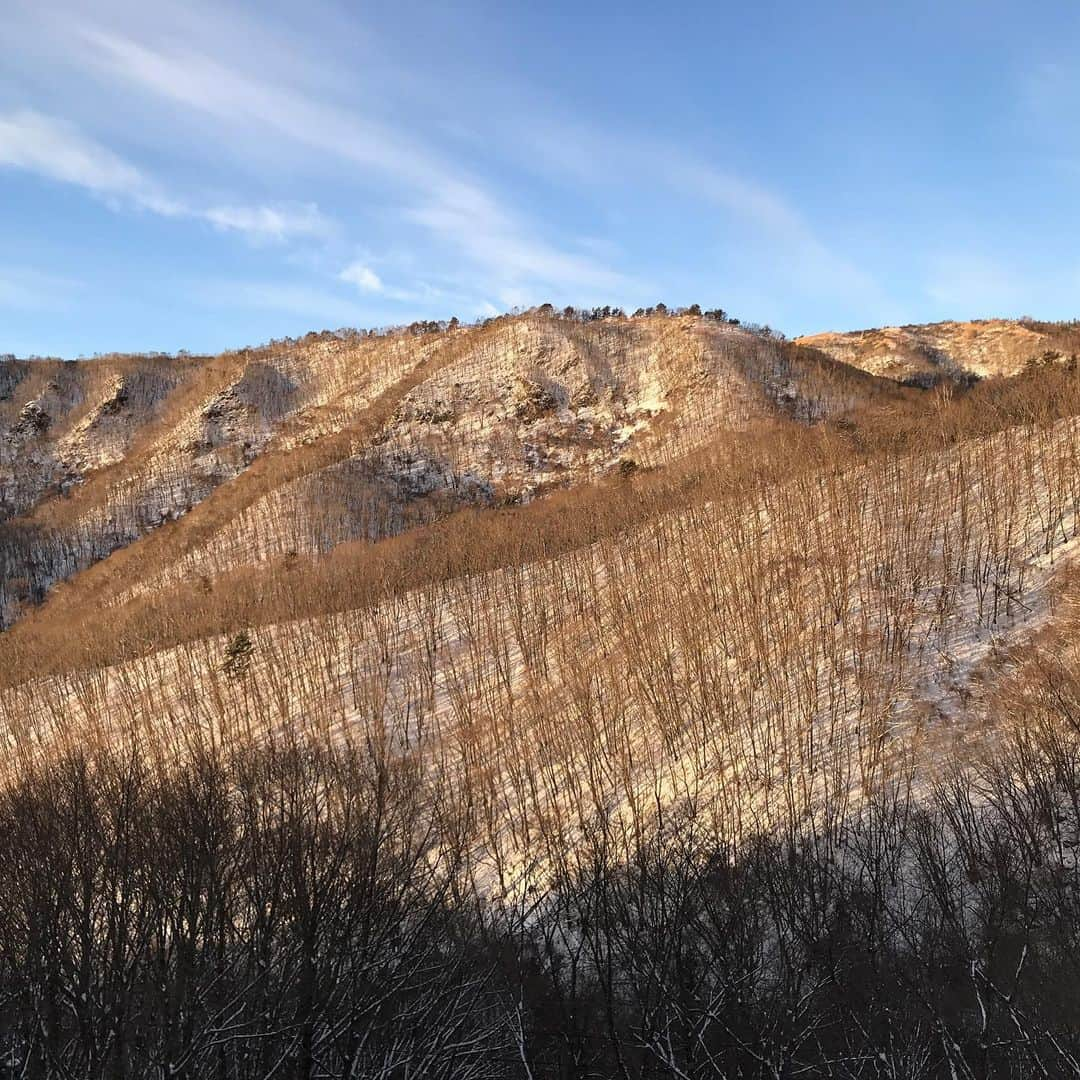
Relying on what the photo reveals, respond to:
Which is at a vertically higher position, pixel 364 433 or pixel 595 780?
pixel 364 433

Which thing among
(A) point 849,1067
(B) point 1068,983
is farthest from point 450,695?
(B) point 1068,983

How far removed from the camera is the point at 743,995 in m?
10.5

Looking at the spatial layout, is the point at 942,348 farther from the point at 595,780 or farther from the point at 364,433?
the point at 595,780

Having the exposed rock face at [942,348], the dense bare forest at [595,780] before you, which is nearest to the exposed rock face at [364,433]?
the dense bare forest at [595,780]

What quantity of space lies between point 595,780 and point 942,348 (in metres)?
60.9

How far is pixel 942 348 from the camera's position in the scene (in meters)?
63.2

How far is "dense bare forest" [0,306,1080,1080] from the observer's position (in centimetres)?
956

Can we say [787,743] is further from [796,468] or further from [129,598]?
[129,598]

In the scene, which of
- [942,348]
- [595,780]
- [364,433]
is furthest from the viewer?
[942,348]

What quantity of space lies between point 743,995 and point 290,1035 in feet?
20.2

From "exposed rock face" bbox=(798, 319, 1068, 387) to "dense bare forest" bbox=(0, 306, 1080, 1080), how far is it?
71.9ft

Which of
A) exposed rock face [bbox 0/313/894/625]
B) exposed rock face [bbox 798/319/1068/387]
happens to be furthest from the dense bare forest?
exposed rock face [bbox 798/319/1068/387]

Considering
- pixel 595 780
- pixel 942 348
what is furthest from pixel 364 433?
pixel 942 348

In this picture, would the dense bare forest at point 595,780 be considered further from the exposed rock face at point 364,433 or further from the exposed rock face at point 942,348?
the exposed rock face at point 942,348
